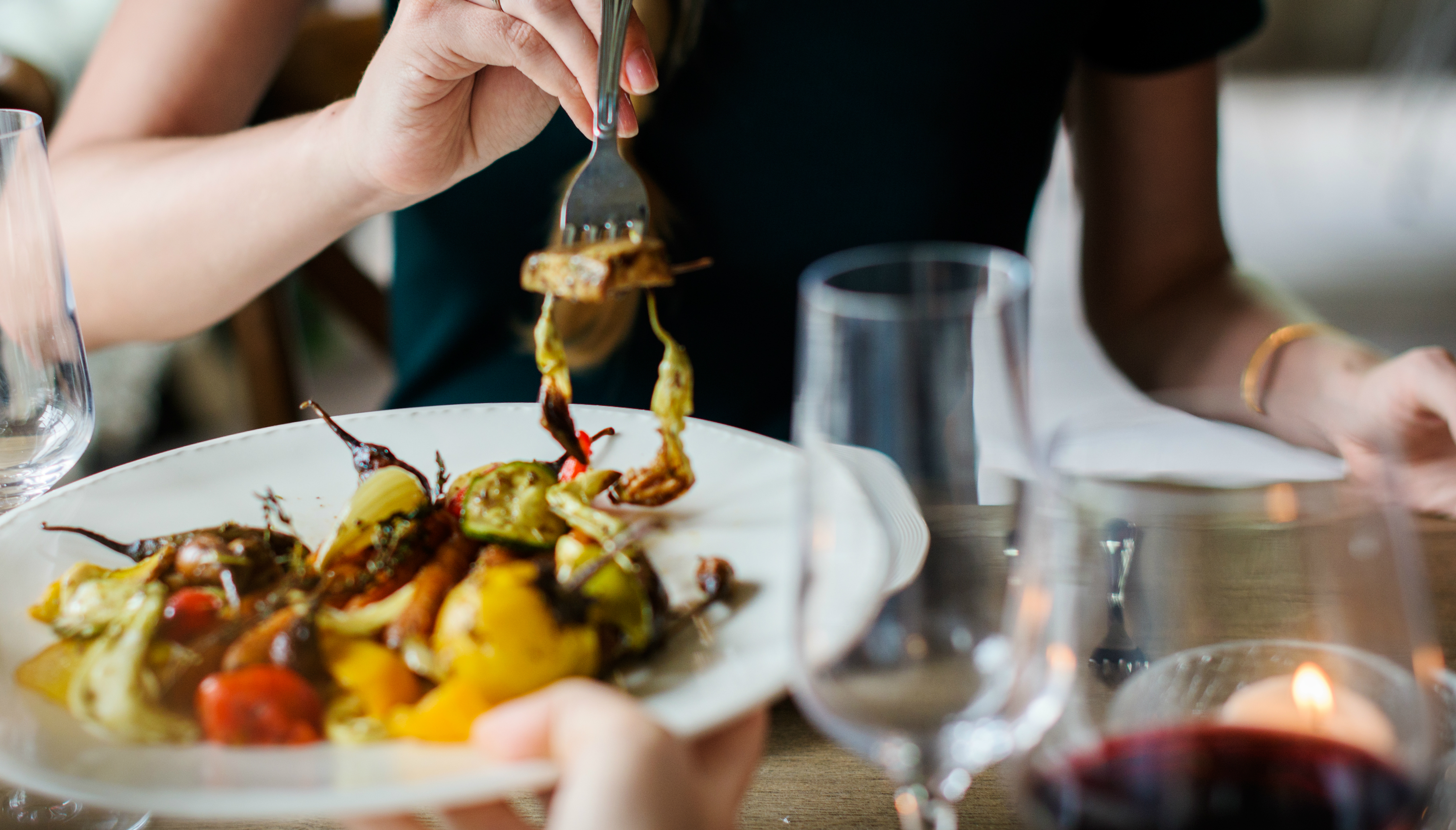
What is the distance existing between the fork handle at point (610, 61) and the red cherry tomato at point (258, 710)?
348 millimetres

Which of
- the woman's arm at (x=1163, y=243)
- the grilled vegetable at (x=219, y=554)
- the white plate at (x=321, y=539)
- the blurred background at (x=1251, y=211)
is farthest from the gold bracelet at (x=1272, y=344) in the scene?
the blurred background at (x=1251, y=211)

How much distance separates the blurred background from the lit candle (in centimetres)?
137

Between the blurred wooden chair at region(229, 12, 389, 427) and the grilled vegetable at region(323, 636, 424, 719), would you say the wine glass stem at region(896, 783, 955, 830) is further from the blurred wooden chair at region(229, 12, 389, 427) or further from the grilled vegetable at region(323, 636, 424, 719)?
the blurred wooden chair at region(229, 12, 389, 427)

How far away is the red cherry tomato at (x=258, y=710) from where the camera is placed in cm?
43

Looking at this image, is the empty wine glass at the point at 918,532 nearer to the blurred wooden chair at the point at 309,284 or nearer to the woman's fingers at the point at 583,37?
the woman's fingers at the point at 583,37

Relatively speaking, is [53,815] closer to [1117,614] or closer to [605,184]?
[605,184]

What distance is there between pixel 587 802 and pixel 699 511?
0.90 feet

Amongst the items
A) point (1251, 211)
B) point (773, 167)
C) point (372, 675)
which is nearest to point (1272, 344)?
point (773, 167)

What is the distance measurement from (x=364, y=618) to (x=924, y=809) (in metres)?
0.26

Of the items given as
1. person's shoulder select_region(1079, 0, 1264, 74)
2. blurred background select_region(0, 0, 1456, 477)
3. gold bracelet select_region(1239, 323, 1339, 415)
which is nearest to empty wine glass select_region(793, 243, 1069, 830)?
gold bracelet select_region(1239, 323, 1339, 415)

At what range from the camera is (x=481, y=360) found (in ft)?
3.81

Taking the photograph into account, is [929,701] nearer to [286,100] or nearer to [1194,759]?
[1194,759]

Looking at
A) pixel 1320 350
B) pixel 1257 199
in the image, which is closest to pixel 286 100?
pixel 1320 350

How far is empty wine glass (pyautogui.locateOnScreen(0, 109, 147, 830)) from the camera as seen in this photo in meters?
0.58
